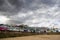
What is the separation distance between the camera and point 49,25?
2.97 meters

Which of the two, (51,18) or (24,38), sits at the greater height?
(51,18)

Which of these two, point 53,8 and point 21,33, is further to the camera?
point 53,8

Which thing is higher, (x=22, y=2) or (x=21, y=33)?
(x=22, y=2)

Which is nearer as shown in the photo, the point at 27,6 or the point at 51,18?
the point at 27,6

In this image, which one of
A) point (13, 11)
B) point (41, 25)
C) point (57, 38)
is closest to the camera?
point (13, 11)

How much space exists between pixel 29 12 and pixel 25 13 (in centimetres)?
10

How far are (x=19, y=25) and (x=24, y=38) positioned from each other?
0.32m

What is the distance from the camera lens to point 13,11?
270 cm

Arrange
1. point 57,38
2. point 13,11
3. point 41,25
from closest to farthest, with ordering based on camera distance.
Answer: point 13,11
point 41,25
point 57,38

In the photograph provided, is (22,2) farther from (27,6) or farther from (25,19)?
(25,19)

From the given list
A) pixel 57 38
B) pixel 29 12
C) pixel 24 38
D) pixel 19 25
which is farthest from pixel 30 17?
pixel 57 38

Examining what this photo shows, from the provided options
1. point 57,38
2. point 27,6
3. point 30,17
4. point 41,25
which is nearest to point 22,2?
point 27,6

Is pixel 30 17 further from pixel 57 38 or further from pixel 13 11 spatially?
pixel 57 38

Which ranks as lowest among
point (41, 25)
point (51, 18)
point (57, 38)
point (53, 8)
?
point (57, 38)
